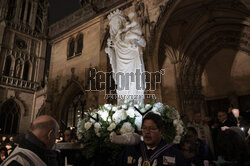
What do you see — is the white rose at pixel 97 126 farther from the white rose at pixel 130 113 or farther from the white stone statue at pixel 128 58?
the white stone statue at pixel 128 58

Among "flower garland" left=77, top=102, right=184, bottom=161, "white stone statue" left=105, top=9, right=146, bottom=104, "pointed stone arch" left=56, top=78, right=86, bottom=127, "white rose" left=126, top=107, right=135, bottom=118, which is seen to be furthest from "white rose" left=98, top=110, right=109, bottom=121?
"pointed stone arch" left=56, top=78, right=86, bottom=127

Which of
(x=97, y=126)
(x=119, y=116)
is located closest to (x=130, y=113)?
(x=119, y=116)

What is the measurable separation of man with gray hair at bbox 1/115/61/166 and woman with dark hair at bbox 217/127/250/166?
1397 mm

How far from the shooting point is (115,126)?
225 centimetres

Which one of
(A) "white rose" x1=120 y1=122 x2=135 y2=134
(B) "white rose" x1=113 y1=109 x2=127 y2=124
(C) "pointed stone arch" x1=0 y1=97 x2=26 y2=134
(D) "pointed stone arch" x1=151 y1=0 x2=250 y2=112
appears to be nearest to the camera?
(A) "white rose" x1=120 y1=122 x2=135 y2=134

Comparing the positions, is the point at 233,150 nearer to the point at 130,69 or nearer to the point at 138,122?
the point at 138,122

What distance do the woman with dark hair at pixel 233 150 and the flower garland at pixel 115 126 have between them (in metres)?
0.85

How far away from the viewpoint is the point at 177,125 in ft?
7.59

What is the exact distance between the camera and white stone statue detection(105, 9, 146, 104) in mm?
3188

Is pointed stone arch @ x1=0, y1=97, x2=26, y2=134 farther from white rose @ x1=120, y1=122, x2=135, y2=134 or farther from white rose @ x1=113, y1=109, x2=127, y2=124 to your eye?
white rose @ x1=120, y1=122, x2=135, y2=134

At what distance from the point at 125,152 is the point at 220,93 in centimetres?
951

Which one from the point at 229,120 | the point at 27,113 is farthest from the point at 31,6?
the point at 229,120

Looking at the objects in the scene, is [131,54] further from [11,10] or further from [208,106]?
[11,10]

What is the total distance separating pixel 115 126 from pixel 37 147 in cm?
109
